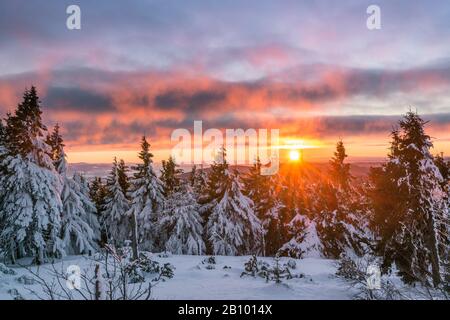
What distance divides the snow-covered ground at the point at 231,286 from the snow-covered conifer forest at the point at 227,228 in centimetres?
7

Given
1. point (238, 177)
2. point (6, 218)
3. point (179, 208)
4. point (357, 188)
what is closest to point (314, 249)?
point (357, 188)

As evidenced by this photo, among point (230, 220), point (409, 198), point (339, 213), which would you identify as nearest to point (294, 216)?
point (339, 213)

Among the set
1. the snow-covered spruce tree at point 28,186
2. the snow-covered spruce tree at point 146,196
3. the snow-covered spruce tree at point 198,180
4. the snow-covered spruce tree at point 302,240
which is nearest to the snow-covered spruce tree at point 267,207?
the snow-covered spruce tree at point 302,240

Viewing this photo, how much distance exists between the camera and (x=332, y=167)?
31.9m

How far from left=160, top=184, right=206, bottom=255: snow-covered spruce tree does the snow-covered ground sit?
54.3 feet

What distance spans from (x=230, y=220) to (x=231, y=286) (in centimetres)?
2160

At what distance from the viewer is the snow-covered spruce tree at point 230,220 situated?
1335 inches

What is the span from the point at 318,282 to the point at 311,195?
22.1 meters

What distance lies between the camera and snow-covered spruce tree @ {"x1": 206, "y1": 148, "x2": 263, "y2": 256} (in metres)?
33.9

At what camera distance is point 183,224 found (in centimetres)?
3472

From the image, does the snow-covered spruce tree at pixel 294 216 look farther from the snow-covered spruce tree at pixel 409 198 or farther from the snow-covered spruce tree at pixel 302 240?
the snow-covered spruce tree at pixel 409 198

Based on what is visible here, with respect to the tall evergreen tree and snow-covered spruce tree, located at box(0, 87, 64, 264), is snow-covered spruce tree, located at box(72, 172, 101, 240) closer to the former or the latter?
snow-covered spruce tree, located at box(0, 87, 64, 264)

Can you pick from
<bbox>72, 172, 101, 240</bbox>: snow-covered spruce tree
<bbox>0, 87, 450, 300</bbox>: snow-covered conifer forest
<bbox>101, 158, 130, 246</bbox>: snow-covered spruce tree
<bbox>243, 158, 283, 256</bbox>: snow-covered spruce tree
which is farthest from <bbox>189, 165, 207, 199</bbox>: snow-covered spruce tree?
<bbox>72, 172, 101, 240</bbox>: snow-covered spruce tree
